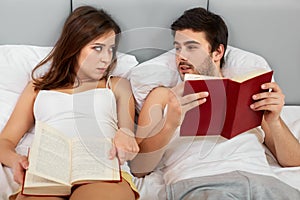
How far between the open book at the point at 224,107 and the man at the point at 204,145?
2cm

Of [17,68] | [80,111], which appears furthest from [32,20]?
[80,111]

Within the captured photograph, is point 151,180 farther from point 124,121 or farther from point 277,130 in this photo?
point 277,130

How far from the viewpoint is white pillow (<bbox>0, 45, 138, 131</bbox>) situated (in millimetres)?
1596

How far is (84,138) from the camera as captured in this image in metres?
→ 1.36

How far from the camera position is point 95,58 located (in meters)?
1.53

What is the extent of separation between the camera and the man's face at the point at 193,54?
4.82ft

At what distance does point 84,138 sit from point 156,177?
245mm

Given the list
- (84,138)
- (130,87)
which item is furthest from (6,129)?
(130,87)

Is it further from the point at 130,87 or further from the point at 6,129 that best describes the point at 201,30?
the point at 6,129

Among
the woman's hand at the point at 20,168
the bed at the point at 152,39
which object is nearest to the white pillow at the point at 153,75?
the bed at the point at 152,39

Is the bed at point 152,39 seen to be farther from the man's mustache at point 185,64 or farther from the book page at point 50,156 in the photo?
the book page at point 50,156

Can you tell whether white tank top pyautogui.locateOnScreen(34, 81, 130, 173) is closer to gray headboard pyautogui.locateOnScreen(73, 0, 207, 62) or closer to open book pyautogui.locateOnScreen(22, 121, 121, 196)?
open book pyautogui.locateOnScreen(22, 121, 121, 196)

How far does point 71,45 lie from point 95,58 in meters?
0.10

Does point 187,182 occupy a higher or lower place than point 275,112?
lower
